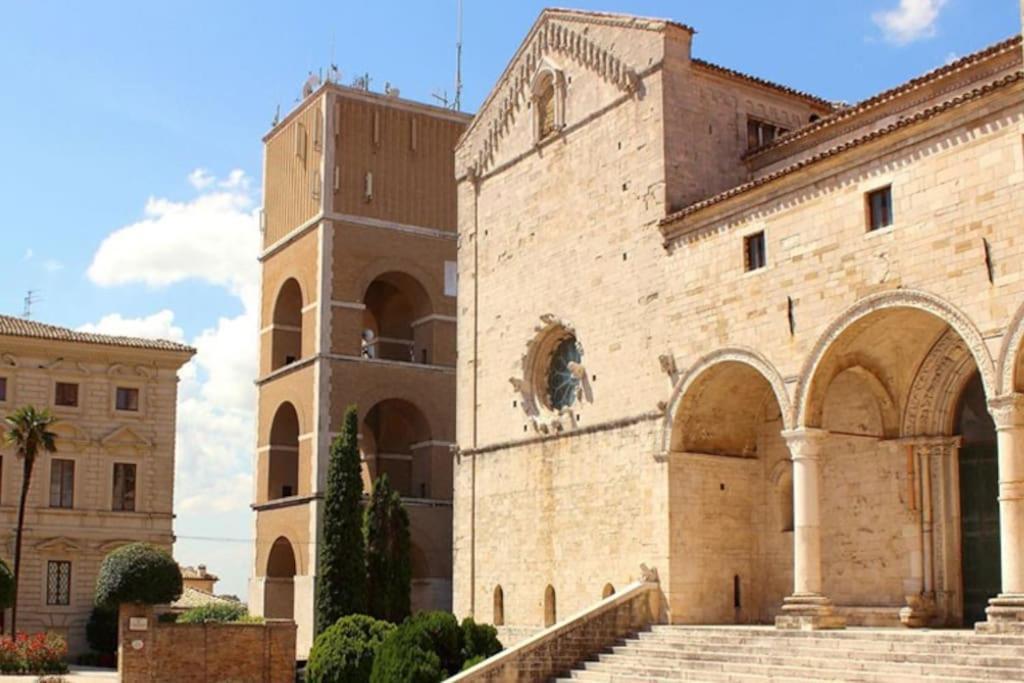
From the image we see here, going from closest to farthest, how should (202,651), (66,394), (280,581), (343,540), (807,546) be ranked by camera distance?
(807,546), (202,651), (343,540), (280,581), (66,394)

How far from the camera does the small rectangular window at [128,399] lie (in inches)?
1937

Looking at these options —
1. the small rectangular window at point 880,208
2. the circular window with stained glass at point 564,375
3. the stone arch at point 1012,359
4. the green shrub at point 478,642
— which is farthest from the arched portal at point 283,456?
the stone arch at point 1012,359

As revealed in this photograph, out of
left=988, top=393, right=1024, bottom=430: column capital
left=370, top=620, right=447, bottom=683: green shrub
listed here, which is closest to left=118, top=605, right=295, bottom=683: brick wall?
left=370, top=620, right=447, bottom=683: green shrub

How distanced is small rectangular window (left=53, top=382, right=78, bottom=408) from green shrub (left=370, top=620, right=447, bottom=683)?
25.5 metres

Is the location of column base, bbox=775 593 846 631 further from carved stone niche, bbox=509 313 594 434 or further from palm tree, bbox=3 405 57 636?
palm tree, bbox=3 405 57 636

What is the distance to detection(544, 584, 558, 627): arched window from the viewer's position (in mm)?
28797

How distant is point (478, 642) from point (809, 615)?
269 inches

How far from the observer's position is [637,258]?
27.2 metres

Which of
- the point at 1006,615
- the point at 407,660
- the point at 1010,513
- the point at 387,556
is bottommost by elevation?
the point at 407,660

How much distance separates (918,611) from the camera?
22.7m

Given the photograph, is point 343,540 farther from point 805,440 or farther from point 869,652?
point 869,652

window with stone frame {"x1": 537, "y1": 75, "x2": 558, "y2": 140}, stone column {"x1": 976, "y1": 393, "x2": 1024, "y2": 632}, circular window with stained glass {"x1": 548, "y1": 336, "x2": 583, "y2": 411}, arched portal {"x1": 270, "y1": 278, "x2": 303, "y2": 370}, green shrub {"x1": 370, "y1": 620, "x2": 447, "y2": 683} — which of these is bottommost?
green shrub {"x1": 370, "y1": 620, "x2": 447, "y2": 683}

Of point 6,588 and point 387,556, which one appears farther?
point 6,588

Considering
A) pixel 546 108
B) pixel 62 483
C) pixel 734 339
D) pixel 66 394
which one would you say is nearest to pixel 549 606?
pixel 734 339
